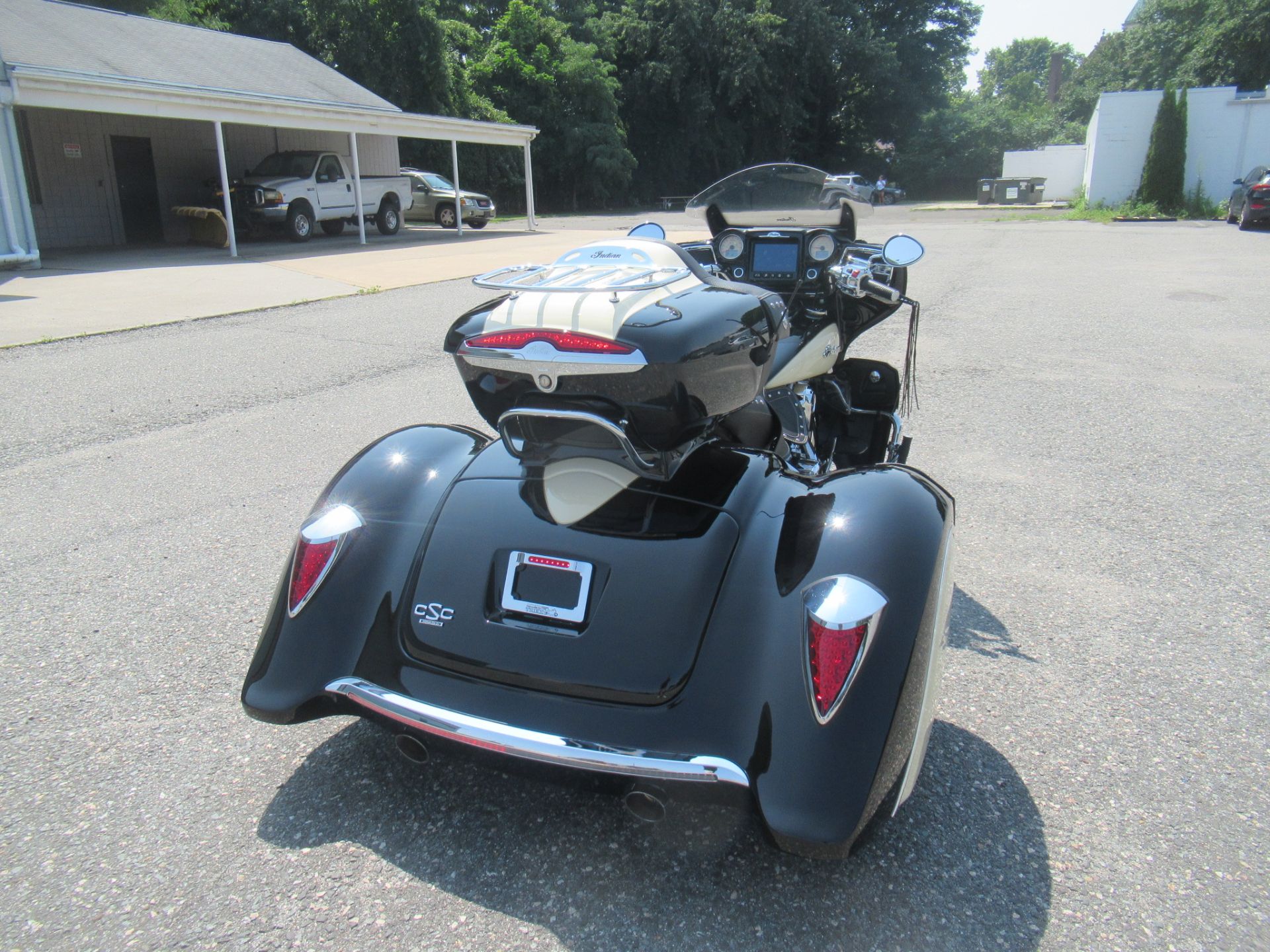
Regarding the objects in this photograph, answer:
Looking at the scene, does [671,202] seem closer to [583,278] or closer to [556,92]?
[556,92]

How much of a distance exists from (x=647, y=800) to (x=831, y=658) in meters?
0.50

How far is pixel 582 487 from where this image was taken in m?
2.30

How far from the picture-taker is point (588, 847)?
2.21 m

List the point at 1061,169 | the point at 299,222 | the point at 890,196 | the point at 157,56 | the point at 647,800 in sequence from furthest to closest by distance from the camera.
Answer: the point at 890,196
the point at 1061,169
the point at 299,222
the point at 157,56
the point at 647,800

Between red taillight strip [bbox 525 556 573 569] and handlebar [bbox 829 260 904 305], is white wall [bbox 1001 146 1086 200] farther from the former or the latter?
red taillight strip [bbox 525 556 573 569]

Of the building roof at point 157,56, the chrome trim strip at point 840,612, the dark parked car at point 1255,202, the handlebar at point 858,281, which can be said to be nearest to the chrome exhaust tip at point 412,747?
the chrome trim strip at point 840,612

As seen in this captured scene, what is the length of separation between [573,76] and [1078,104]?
46.8 m

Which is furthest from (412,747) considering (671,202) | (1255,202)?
(671,202)

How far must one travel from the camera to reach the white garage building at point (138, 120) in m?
14.3

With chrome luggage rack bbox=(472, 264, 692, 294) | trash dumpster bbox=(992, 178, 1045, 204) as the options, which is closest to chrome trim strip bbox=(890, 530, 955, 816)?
chrome luggage rack bbox=(472, 264, 692, 294)

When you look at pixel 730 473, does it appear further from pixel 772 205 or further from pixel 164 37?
pixel 164 37

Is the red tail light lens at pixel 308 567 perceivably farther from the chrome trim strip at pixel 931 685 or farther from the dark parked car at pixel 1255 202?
the dark parked car at pixel 1255 202

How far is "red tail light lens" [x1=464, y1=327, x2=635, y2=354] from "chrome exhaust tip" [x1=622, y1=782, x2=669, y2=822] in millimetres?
950

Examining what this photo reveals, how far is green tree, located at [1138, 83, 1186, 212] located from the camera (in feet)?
86.5
